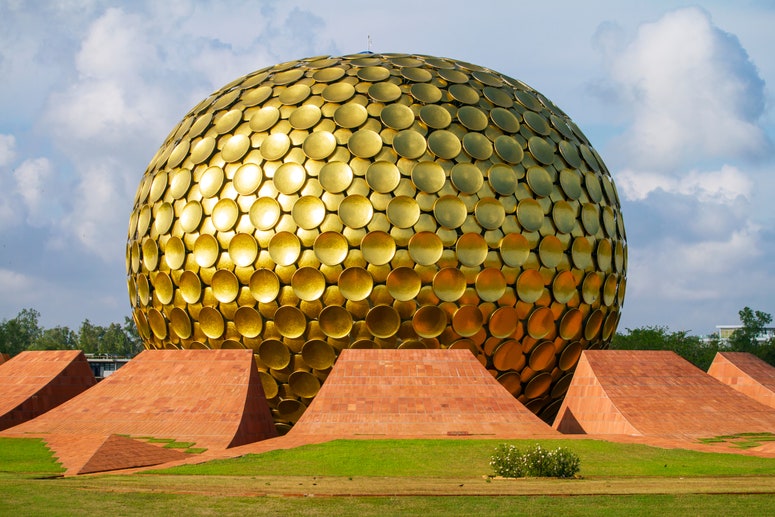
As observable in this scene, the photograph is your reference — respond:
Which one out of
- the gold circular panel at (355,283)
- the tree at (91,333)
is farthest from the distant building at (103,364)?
the gold circular panel at (355,283)

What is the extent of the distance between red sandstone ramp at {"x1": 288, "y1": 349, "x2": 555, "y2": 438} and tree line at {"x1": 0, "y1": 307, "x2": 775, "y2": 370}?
28.1 meters

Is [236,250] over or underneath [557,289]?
over

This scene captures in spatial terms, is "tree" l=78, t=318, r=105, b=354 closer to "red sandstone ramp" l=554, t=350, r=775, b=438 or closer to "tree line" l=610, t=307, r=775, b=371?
"tree line" l=610, t=307, r=775, b=371

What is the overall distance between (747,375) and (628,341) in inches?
851

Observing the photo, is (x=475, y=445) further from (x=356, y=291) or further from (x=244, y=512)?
(x=244, y=512)

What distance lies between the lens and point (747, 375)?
79.2ft

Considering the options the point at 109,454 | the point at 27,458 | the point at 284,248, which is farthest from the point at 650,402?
the point at 27,458

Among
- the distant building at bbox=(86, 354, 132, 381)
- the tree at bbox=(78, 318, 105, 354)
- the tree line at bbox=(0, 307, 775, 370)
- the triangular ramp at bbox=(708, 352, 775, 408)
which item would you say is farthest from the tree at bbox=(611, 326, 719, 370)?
the tree at bbox=(78, 318, 105, 354)

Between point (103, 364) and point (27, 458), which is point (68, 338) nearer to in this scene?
point (103, 364)

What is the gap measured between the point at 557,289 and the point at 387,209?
4488 mm

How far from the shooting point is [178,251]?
2173 cm

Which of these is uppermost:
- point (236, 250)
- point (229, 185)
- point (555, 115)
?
point (555, 115)

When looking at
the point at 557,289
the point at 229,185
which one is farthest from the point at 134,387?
the point at 557,289

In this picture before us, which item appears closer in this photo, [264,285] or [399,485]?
[399,485]
